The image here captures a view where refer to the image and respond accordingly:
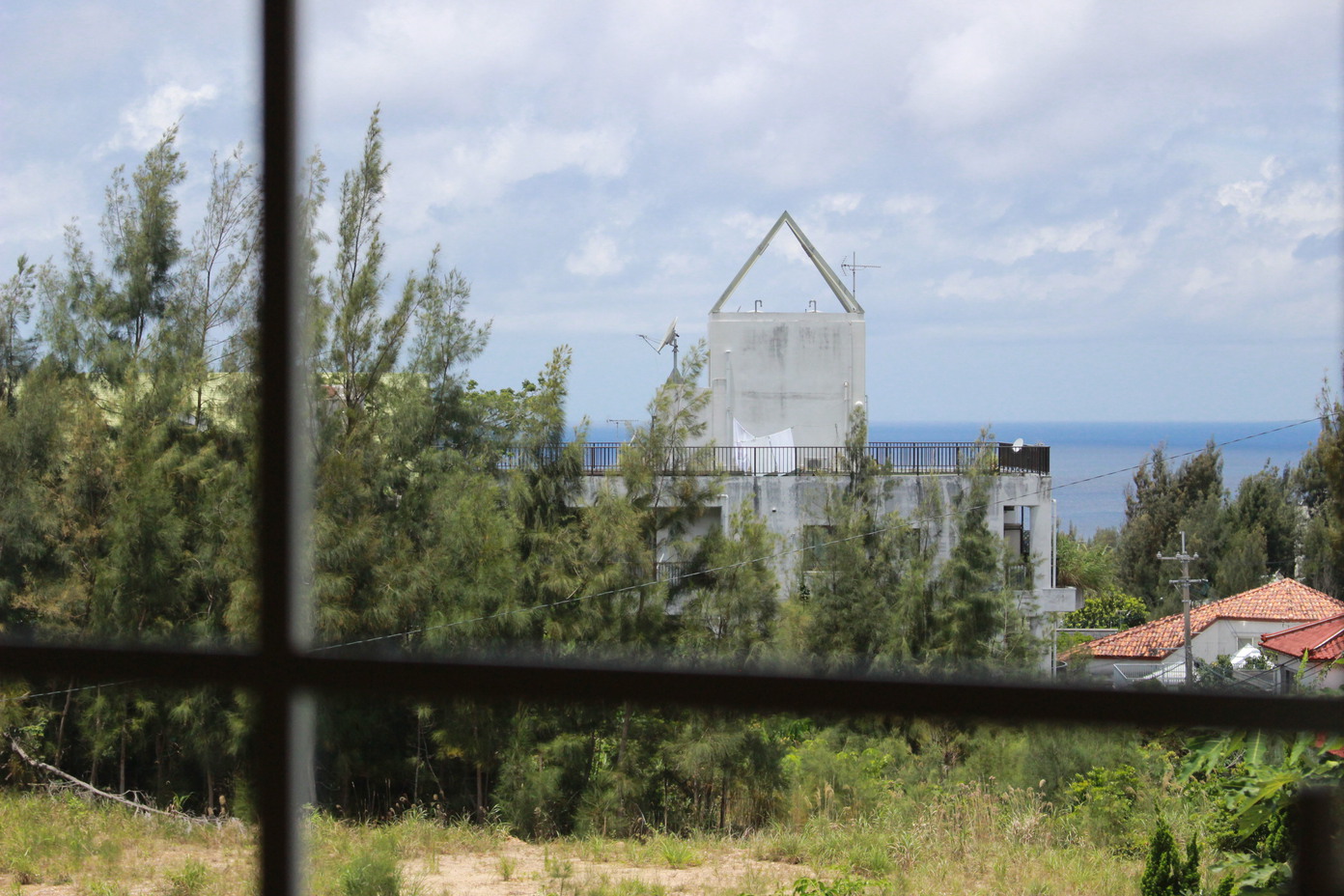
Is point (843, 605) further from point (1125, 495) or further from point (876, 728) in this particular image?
point (1125, 495)

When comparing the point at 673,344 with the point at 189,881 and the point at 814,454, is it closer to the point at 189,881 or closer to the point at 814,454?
the point at 814,454

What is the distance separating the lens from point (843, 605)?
5387 millimetres

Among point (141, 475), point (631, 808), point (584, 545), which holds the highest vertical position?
point (141, 475)

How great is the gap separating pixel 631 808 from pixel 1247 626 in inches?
101

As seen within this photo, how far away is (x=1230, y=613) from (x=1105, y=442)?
8.34m

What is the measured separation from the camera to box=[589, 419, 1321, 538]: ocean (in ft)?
9.40

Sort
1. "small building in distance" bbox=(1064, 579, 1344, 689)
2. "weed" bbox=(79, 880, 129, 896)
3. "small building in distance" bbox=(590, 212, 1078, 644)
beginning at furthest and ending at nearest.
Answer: "small building in distance" bbox=(590, 212, 1078, 644) → "small building in distance" bbox=(1064, 579, 1344, 689) → "weed" bbox=(79, 880, 129, 896)

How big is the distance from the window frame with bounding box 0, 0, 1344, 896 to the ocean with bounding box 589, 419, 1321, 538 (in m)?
1.05

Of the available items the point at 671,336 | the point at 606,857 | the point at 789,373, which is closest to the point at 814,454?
the point at 789,373

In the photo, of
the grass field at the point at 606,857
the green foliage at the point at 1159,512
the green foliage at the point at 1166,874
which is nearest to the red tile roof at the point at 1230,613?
the grass field at the point at 606,857

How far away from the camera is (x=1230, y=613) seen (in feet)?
14.4

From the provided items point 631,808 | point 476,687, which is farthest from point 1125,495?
point 476,687

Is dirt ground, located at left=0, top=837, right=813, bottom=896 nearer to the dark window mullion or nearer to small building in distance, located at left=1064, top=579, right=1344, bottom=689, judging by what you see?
small building in distance, located at left=1064, top=579, right=1344, bottom=689

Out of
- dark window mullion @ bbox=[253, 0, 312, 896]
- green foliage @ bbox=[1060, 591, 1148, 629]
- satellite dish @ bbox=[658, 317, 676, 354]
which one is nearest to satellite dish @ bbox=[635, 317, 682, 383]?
satellite dish @ bbox=[658, 317, 676, 354]
